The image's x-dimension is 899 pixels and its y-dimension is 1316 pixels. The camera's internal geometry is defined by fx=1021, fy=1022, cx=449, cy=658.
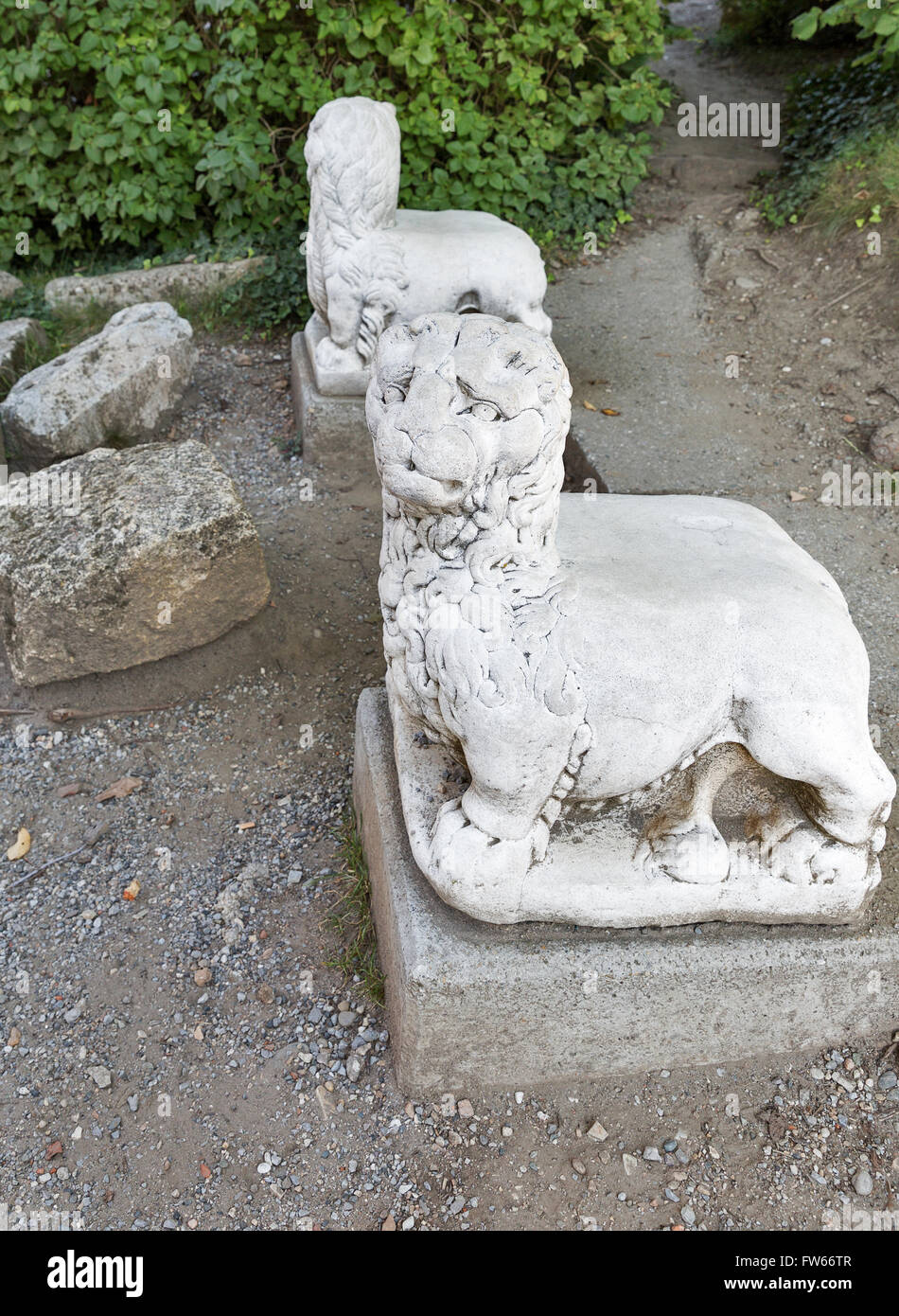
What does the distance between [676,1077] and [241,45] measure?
18.0 ft

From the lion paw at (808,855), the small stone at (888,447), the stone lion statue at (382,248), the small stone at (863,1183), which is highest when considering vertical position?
the stone lion statue at (382,248)

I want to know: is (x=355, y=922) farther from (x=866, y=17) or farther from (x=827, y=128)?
(x=827, y=128)

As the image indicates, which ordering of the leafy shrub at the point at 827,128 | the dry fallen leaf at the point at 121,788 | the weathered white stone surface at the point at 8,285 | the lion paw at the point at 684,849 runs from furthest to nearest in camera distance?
1. the weathered white stone surface at the point at 8,285
2. the leafy shrub at the point at 827,128
3. the dry fallen leaf at the point at 121,788
4. the lion paw at the point at 684,849

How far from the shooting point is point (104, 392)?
464 centimetres

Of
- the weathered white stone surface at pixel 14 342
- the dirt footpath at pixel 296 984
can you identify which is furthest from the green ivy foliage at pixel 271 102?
the dirt footpath at pixel 296 984

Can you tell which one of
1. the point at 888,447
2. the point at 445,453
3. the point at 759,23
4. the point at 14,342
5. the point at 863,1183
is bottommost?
the point at 863,1183

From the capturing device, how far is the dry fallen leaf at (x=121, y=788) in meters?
3.27

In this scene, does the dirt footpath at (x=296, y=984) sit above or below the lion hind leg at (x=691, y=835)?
below

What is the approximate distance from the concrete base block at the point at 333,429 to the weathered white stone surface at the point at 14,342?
1580mm

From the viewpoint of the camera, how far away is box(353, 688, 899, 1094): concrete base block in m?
2.22

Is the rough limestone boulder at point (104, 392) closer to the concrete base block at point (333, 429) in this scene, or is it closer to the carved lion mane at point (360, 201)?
the concrete base block at point (333, 429)

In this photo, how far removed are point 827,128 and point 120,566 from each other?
5.17m

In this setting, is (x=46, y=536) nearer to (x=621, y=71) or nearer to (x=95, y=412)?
(x=95, y=412)

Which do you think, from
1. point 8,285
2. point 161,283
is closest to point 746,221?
point 161,283
